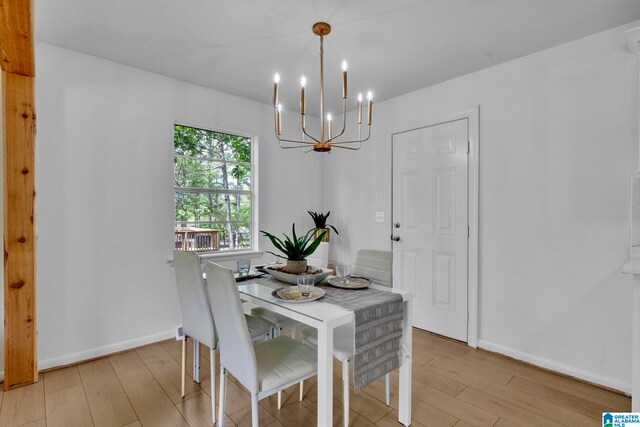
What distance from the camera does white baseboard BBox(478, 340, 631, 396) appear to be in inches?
83.7

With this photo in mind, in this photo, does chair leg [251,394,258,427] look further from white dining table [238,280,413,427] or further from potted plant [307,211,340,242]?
potted plant [307,211,340,242]

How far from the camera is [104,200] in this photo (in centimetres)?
263

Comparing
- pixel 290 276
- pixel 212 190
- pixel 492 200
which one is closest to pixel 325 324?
pixel 290 276

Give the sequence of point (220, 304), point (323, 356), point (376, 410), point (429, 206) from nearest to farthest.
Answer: point (323, 356), point (220, 304), point (376, 410), point (429, 206)

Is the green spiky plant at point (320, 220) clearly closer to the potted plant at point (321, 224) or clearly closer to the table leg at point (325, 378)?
the potted plant at point (321, 224)

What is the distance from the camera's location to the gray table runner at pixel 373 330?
62.3 inches

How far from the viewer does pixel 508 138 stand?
2639 millimetres

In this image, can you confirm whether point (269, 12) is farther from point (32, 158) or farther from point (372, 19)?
point (32, 158)

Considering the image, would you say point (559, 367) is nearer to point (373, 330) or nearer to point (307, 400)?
point (373, 330)

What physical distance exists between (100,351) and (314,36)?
295 centimetres

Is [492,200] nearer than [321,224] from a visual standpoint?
Yes

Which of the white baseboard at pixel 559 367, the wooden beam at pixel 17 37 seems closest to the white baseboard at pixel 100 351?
the wooden beam at pixel 17 37

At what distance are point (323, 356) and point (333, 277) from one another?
0.71m

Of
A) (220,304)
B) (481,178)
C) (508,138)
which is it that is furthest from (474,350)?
(220,304)
